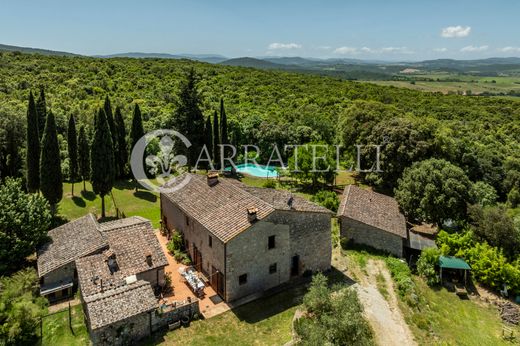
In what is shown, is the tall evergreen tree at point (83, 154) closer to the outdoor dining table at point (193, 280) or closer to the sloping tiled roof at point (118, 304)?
the outdoor dining table at point (193, 280)

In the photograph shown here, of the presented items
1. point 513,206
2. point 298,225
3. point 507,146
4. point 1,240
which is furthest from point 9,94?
point 507,146

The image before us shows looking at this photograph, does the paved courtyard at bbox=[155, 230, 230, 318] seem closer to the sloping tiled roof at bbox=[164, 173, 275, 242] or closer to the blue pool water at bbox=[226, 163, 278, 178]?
the sloping tiled roof at bbox=[164, 173, 275, 242]

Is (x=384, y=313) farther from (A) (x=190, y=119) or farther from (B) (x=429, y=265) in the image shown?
(A) (x=190, y=119)

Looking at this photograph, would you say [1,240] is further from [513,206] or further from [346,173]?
[513,206]

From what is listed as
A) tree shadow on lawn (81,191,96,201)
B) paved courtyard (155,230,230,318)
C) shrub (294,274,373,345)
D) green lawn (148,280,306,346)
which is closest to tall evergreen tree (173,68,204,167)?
tree shadow on lawn (81,191,96,201)

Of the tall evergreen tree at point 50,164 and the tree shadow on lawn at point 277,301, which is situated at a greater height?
the tall evergreen tree at point 50,164

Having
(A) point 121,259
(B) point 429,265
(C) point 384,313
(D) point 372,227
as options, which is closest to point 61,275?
(A) point 121,259

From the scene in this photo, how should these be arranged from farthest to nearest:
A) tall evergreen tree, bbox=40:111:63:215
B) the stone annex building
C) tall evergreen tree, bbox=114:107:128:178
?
tall evergreen tree, bbox=114:107:128:178 < tall evergreen tree, bbox=40:111:63:215 < the stone annex building

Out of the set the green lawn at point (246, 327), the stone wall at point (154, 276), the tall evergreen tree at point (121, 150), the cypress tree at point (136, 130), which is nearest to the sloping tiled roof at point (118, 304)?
the green lawn at point (246, 327)
